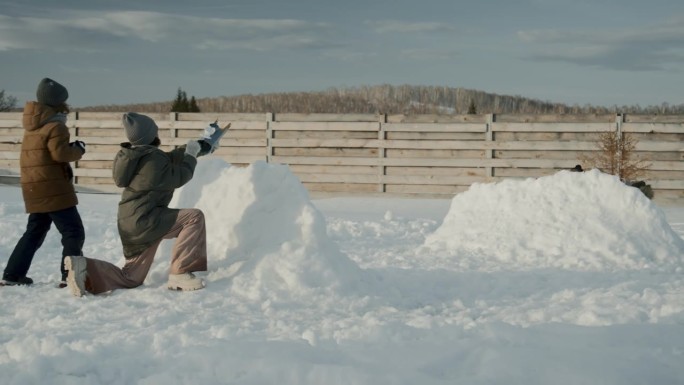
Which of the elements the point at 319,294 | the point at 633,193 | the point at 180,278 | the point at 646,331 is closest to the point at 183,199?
the point at 180,278

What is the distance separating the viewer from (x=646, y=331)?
491 cm

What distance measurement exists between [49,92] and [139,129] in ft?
3.20

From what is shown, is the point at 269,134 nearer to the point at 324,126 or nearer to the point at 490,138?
the point at 324,126

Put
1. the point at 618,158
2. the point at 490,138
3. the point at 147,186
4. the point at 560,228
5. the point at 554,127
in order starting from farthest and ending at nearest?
the point at 490,138 < the point at 554,127 < the point at 618,158 < the point at 560,228 < the point at 147,186

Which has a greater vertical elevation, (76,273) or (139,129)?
Answer: (139,129)

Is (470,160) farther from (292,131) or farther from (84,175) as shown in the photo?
(84,175)

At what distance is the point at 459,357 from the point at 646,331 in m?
1.48

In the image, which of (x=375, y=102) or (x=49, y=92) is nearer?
(x=49, y=92)

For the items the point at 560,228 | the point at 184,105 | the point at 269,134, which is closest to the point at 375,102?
the point at 184,105

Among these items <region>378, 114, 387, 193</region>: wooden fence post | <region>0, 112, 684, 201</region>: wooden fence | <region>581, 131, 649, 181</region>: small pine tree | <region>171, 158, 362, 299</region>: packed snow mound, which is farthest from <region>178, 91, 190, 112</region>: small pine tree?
<region>171, 158, 362, 299</region>: packed snow mound

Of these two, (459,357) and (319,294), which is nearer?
(459,357)

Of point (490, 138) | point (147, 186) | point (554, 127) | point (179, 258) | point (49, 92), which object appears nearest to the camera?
point (147, 186)

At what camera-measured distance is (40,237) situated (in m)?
6.19

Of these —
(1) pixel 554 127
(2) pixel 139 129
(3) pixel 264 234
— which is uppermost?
(1) pixel 554 127
